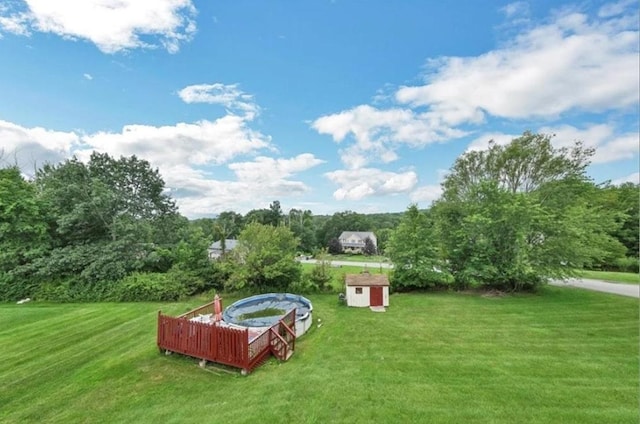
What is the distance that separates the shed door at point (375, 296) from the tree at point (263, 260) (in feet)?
15.5

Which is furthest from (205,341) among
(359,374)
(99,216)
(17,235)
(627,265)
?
(627,265)

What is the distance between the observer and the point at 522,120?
1964cm

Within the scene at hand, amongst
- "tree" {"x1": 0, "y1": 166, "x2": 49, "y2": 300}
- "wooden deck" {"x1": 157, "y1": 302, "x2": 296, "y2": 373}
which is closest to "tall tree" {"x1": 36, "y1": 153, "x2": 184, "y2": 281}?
"tree" {"x1": 0, "y1": 166, "x2": 49, "y2": 300}

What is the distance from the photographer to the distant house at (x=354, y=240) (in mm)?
57297

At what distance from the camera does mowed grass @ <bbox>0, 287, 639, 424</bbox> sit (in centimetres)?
534

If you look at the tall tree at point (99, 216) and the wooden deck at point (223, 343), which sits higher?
the tall tree at point (99, 216)

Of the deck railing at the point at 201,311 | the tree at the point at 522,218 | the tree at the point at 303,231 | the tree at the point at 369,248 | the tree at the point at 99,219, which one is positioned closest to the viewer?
the deck railing at the point at 201,311

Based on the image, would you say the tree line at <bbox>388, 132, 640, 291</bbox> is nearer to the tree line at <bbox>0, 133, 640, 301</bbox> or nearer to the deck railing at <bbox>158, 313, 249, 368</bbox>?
the tree line at <bbox>0, 133, 640, 301</bbox>

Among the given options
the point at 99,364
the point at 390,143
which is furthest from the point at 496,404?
the point at 390,143

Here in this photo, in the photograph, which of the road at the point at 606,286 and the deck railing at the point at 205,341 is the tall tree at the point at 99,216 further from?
the road at the point at 606,286

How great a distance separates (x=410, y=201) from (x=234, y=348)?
13789mm

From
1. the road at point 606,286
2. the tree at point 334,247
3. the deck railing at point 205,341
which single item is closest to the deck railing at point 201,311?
the deck railing at point 205,341

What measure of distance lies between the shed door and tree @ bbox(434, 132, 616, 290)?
216 inches

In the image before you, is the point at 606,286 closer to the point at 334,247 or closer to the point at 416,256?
the point at 416,256
